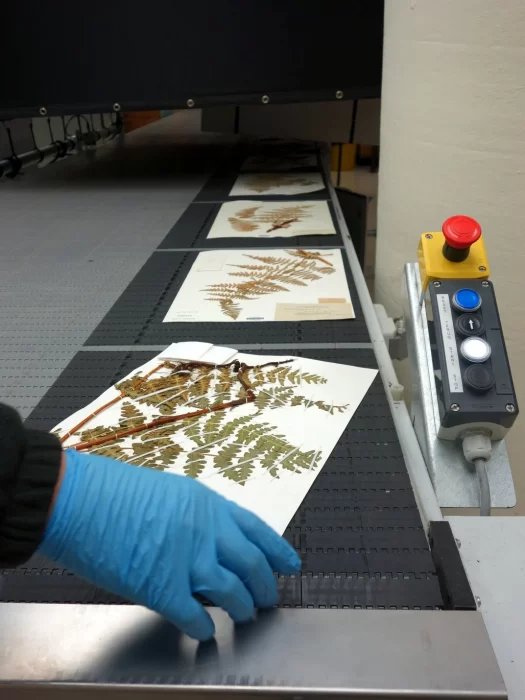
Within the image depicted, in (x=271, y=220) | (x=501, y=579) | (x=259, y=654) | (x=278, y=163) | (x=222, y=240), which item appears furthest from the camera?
(x=278, y=163)

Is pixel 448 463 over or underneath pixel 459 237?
underneath

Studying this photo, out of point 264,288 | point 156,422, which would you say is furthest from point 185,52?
point 156,422

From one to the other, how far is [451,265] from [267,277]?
Result: 0.62m

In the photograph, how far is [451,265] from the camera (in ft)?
2.98

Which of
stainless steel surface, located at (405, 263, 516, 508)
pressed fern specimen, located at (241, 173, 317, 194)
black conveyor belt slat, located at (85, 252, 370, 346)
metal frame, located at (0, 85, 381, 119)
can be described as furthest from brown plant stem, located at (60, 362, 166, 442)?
metal frame, located at (0, 85, 381, 119)

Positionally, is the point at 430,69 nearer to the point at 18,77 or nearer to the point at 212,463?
the point at 212,463

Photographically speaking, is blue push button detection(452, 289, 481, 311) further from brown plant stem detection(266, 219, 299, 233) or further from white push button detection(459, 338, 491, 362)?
brown plant stem detection(266, 219, 299, 233)

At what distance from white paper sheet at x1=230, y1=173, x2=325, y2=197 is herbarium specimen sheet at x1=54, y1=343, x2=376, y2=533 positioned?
4.49ft

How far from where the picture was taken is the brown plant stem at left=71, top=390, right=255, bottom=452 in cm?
81

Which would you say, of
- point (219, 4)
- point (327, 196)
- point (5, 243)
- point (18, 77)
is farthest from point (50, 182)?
point (327, 196)

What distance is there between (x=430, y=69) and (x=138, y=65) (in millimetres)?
1361

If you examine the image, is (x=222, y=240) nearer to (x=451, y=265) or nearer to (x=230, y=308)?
(x=230, y=308)

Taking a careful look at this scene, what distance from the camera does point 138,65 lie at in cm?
219

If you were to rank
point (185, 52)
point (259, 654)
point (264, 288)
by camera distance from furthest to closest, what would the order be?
point (185, 52)
point (264, 288)
point (259, 654)
